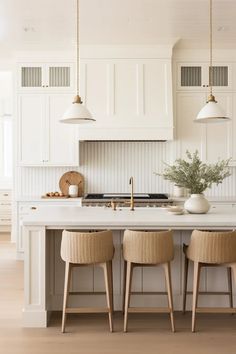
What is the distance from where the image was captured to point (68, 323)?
333 centimetres

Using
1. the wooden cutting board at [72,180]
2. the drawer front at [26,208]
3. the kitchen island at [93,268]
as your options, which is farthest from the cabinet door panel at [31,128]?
the kitchen island at [93,268]

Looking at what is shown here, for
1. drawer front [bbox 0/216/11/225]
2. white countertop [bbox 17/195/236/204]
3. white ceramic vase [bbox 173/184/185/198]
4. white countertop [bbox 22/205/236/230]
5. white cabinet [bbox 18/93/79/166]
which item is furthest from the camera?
drawer front [bbox 0/216/11/225]

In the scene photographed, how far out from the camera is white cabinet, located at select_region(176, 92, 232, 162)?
585cm

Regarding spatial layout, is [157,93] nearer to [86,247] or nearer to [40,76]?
[40,76]

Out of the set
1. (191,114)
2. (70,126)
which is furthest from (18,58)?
(191,114)

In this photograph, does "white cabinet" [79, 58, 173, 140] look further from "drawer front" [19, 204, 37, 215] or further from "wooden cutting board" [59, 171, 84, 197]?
"drawer front" [19, 204, 37, 215]

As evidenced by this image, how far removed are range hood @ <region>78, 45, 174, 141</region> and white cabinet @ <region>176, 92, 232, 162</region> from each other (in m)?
0.35

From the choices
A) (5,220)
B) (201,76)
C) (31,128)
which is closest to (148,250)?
(31,128)

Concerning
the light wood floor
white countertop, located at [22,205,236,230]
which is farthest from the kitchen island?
the light wood floor

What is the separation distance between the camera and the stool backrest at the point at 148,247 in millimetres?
3039

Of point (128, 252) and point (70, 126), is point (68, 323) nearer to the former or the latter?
point (128, 252)

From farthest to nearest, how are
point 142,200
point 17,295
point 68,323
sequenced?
1. point 142,200
2. point 17,295
3. point 68,323

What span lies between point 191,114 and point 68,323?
3711 millimetres

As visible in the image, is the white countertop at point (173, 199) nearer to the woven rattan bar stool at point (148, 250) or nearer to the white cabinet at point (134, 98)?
the white cabinet at point (134, 98)
